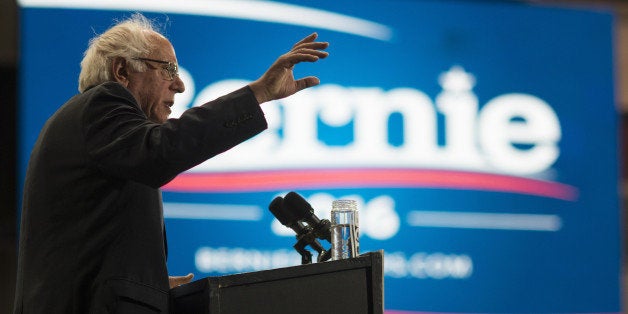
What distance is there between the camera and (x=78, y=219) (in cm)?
198

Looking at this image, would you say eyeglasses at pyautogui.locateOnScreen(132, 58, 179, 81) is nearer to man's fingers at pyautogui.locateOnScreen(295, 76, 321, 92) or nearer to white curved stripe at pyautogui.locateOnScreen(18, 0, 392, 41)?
man's fingers at pyautogui.locateOnScreen(295, 76, 321, 92)

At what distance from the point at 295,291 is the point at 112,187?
0.43 meters

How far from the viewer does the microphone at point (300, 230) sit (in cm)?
223

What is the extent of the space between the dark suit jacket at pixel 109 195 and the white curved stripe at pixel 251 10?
2772mm

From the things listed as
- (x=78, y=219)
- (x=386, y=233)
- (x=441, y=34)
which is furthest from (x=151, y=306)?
(x=441, y=34)

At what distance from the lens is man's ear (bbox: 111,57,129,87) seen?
2.27m

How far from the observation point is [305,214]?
7.38 ft

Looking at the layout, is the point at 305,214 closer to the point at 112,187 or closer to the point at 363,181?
the point at 112,187

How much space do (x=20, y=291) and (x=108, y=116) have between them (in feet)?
1.43

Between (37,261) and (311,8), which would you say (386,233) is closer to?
(311,8)

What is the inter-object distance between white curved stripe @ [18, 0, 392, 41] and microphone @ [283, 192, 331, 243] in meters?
2.73

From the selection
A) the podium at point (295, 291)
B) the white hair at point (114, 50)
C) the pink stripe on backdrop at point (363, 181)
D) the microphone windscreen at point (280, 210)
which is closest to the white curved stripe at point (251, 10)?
the pink stripe on backdrop at point (363, 181)

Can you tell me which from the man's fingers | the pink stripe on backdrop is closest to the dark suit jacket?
A: the man's fingers

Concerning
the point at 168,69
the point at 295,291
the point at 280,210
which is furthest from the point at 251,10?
the point at 295,291
